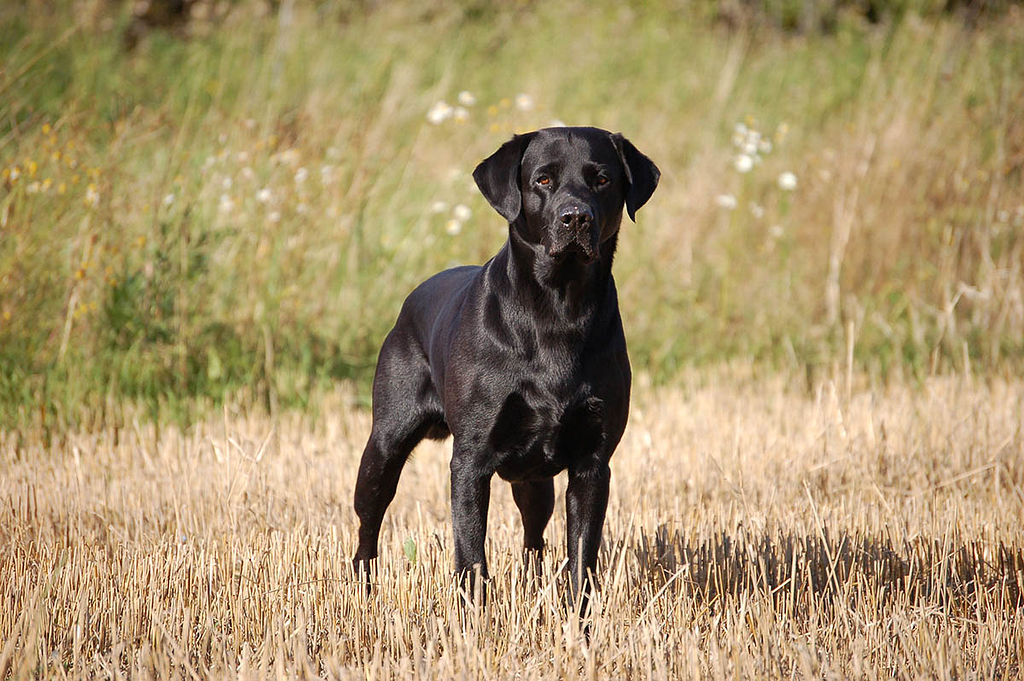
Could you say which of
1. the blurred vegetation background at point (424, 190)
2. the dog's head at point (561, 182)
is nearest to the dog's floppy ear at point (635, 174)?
the dog's head at point (561, 182)

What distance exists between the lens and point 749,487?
482cm

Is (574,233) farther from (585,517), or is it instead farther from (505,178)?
(585,517)

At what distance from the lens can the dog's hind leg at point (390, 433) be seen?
12.8 ft

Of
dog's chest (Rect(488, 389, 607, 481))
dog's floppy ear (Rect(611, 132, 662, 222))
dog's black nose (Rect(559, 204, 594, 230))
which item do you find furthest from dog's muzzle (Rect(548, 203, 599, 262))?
dog's chest (Rect(488, 389, 607, 481))

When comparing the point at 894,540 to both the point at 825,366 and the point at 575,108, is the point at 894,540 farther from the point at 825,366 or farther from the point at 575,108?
the point at 575,108

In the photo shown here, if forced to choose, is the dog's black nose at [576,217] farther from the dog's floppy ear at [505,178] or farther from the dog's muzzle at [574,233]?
the dog's floppy ear at [505,178]

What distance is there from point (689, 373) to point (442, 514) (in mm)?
2707

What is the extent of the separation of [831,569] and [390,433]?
1.61m

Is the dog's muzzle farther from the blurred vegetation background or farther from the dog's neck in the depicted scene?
the blurred vegetation background

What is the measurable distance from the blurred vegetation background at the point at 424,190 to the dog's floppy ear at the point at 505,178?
118 inches

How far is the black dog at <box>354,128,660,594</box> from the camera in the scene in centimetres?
330

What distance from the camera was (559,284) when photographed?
3365mm

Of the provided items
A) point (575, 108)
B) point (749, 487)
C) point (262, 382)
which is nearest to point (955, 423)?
point (749, 487)

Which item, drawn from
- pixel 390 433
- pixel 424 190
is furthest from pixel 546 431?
pixel 424 190
